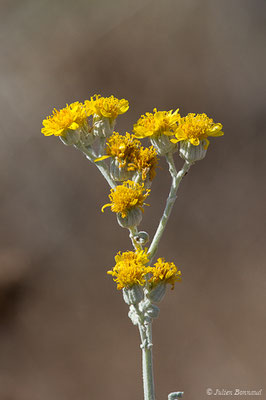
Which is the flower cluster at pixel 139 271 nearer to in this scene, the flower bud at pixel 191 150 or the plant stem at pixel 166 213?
the plant stem at pixel 166 213

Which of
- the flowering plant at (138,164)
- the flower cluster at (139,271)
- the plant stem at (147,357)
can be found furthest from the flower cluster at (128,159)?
the plant stem at (147,357)

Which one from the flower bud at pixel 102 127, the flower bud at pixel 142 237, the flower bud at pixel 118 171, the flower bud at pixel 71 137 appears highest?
the flower bud at pixel 102 127

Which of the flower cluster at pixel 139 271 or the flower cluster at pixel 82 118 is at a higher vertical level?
the flower cluster at pixel 82 118

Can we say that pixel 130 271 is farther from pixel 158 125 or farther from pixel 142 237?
pixel 158 125

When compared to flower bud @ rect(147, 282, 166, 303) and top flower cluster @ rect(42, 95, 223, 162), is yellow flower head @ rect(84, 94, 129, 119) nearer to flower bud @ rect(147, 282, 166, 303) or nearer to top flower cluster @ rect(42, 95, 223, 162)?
top flower cluster @ rect(42, 95, 223, 162)

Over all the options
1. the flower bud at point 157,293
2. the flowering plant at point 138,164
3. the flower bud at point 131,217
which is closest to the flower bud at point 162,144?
the flowering plant at point 138,164

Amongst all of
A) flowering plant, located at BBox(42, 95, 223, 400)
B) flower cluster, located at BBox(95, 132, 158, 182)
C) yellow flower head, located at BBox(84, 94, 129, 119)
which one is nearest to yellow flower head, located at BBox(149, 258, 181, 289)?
flowering plant, located at BBox(42, 95, 223, 400)
